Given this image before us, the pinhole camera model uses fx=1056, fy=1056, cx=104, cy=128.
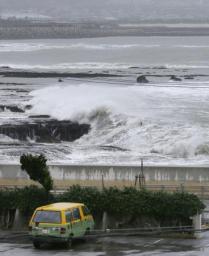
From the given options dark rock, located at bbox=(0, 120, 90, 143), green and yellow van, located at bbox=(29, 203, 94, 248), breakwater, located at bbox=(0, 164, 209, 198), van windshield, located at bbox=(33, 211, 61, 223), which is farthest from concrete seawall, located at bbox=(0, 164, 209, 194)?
dark rock, located at bbox=(0, 120, 90, 143)

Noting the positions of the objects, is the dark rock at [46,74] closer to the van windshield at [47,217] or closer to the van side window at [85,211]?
the van side window at [85,211]

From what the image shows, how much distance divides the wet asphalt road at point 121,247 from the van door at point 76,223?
22cm

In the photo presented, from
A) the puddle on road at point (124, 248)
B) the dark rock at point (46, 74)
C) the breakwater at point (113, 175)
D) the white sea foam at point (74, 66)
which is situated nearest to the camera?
the puddle on road at point (124, 248)

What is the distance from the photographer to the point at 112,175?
27688 millimetres

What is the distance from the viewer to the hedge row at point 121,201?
21219mm

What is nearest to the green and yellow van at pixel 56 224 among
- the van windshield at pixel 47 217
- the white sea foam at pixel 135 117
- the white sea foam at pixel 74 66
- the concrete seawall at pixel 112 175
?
the van windshield at pixel 47 217

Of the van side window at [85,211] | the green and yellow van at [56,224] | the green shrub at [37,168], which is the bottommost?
the green and yellow van at [56,224]

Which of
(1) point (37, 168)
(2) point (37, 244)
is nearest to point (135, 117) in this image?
(1) point (37, 168)

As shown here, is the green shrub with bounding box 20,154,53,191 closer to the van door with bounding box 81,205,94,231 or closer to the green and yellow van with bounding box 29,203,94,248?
the van door with bounding box 81,205,94,231

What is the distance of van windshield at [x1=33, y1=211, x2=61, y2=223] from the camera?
1939 centimetres

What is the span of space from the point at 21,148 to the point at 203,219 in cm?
1923

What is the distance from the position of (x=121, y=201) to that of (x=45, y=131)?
23604 mm

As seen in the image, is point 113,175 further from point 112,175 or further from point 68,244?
→ point 68,244

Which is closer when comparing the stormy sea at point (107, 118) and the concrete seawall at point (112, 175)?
the concrete seawall at point (112, 175)
